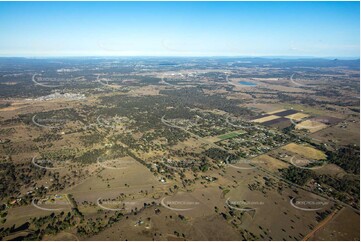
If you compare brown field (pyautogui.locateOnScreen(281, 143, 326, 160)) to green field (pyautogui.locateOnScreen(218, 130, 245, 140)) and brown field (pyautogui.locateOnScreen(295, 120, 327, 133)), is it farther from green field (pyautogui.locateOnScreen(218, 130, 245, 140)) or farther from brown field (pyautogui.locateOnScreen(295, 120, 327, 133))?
brown field (pyautogui.locateOnScreen(295, 120, 327, 133))

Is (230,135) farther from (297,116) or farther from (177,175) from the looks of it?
(297,116)

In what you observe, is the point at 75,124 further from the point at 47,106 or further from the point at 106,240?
the point at 106,240

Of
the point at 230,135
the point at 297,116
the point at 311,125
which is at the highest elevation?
the point at 230,135

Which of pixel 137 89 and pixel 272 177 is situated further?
pixel 137 89

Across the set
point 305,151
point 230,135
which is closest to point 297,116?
point 230,135

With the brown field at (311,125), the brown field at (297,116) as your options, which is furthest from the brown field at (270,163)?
the brown field at (297,116)

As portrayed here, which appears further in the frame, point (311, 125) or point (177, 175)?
point (311, 125)

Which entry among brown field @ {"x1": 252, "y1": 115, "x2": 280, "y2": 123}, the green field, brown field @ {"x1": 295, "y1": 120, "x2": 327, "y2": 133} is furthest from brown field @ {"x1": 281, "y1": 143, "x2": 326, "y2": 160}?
brown field @ {"x1": 252, "y1": 115, "x2": 280, "y2": 123}

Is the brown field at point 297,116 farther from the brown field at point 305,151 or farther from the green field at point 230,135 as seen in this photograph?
the brown field at point 305,151

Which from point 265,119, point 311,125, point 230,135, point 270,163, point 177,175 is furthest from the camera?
point 265,119

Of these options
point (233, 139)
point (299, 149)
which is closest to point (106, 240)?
point (233, 139)

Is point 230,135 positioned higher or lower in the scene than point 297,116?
higher
